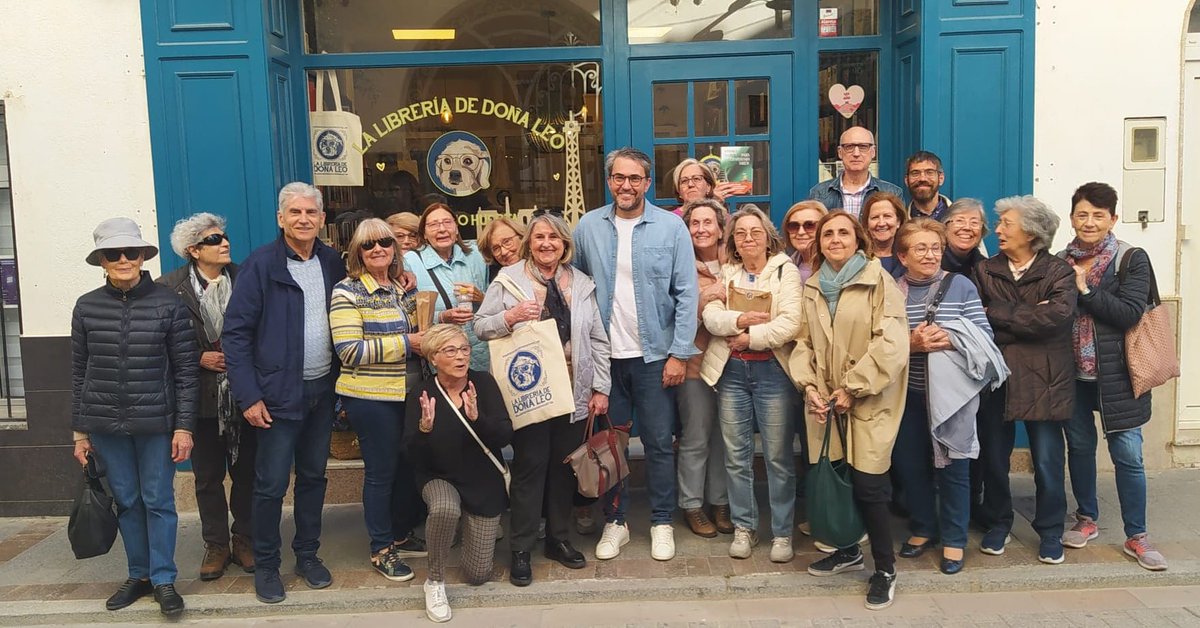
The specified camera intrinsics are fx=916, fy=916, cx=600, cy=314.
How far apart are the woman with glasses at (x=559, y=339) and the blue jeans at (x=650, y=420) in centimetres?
19

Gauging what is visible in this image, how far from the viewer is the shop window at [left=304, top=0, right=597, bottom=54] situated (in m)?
6.37

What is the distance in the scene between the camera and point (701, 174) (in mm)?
5211

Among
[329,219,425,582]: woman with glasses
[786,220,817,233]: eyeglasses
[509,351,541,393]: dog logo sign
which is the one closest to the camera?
[329,219,425,582]: woman with glasses

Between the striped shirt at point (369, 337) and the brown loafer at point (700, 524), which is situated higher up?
the striped shirt at point (369, 337)

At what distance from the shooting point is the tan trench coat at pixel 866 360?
4.18 meters

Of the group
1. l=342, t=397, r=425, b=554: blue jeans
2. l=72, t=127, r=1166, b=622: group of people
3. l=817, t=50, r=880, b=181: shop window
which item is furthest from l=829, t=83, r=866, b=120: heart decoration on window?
l=342, t=397, r=425, b=554: blue jeans

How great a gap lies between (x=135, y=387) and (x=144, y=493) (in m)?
0.55

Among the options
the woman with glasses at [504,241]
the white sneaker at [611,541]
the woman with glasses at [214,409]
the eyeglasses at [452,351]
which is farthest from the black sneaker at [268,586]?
the woman with glasses at [504,241]

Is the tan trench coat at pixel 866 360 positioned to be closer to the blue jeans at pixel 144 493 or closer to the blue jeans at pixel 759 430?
the blue jeans at pixel 759 430

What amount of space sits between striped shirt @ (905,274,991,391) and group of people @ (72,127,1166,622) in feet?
0.05

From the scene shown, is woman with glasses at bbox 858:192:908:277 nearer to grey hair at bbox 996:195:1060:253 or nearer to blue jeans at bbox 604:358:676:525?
grey hair at bbox 996:195:1060:253

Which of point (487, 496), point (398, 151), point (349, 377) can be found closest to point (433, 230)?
point (349, 377)

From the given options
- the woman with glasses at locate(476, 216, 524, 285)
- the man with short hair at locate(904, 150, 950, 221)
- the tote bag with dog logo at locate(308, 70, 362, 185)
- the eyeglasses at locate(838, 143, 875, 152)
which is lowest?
the woman with glasses at locate(476, 216, 524, 285)

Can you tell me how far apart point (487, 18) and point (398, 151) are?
1119mm
